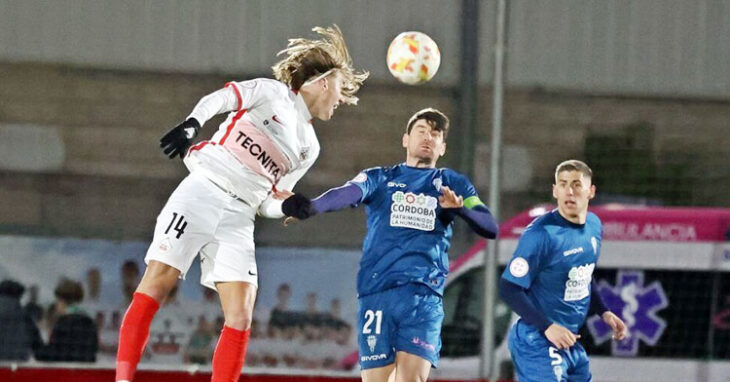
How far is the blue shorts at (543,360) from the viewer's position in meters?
5.48

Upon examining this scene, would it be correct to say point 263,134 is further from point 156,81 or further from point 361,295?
point 156,81

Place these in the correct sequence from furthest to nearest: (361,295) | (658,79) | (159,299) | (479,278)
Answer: (658,79) < (479,278) < (361,295) < (159,299)

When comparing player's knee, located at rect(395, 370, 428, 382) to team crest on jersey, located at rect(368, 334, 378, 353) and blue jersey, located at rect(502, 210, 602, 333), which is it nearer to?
team crest on jersey, located at rect(368, 334, 378, 353)

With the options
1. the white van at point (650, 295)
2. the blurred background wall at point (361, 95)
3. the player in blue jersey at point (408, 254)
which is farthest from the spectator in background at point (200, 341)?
the player in blue jersey at point (408, 254)

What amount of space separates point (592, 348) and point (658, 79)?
339 cm

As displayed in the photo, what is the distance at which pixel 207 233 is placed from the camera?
5.32m

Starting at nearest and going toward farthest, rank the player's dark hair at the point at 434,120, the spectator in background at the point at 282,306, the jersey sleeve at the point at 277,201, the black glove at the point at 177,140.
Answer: the black glove at the point at 177,140 < the jersey sleeve at the point at 277,201 < the player's dark hair at the point at 434,120 < the spectator in background at the point at 282,306

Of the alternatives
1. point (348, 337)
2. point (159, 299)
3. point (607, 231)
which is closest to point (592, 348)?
point (607, 231)

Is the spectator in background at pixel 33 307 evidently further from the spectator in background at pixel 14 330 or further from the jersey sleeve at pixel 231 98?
the jersey sleeve at pixel 231 98

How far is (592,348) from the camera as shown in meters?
10.5

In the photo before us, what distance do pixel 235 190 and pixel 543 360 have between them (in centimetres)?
153

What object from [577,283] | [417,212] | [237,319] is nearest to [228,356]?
[237,319]

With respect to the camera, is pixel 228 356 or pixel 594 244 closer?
pixel 228 356

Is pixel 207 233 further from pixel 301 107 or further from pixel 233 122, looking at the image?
pixel 301 107
